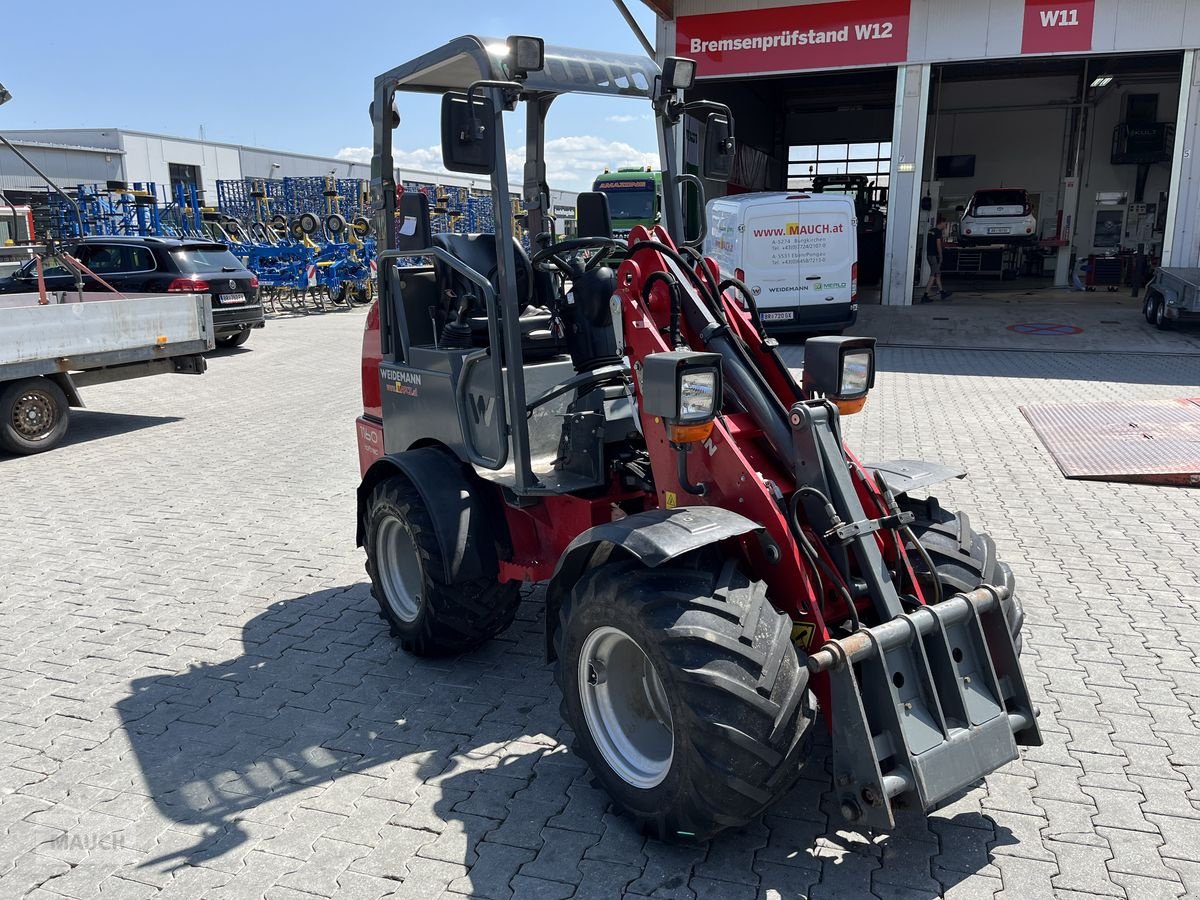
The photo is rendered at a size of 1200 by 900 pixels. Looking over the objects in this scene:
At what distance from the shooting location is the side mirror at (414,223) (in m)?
4.41

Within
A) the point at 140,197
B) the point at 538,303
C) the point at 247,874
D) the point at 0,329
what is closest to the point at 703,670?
the point at 247,874

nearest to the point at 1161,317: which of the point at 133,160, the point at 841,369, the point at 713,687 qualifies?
the point at 841,369

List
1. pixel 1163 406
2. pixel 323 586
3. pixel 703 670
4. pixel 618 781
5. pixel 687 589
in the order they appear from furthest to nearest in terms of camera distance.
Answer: pixel 1163 406
pixel 323 586
pixel 618 781
pixel 687 589
pixel 703 670

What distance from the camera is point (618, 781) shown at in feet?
10.5

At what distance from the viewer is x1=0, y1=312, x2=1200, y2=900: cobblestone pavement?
3.04 meters

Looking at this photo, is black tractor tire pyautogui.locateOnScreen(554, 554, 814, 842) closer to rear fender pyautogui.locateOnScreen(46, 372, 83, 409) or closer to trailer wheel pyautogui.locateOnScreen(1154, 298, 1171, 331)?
rear fender pyautogui.locateOnScreen(46, 372, 83, 409)

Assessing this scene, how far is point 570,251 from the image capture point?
14.6 ft

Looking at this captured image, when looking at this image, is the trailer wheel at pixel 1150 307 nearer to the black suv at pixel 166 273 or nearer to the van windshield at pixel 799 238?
the van windshield at pixel 799 238

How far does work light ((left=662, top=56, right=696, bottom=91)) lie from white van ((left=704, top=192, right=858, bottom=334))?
10.1 meters

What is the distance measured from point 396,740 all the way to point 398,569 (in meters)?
1.11

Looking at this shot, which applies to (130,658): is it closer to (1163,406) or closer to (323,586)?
(323,586)

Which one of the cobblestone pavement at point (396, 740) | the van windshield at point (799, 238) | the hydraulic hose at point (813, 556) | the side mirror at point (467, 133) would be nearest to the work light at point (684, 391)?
the hydraulic hose at point (813, 556)

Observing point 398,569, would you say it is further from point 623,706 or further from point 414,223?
point 623,706

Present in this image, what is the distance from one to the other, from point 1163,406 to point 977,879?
8.77 meters
